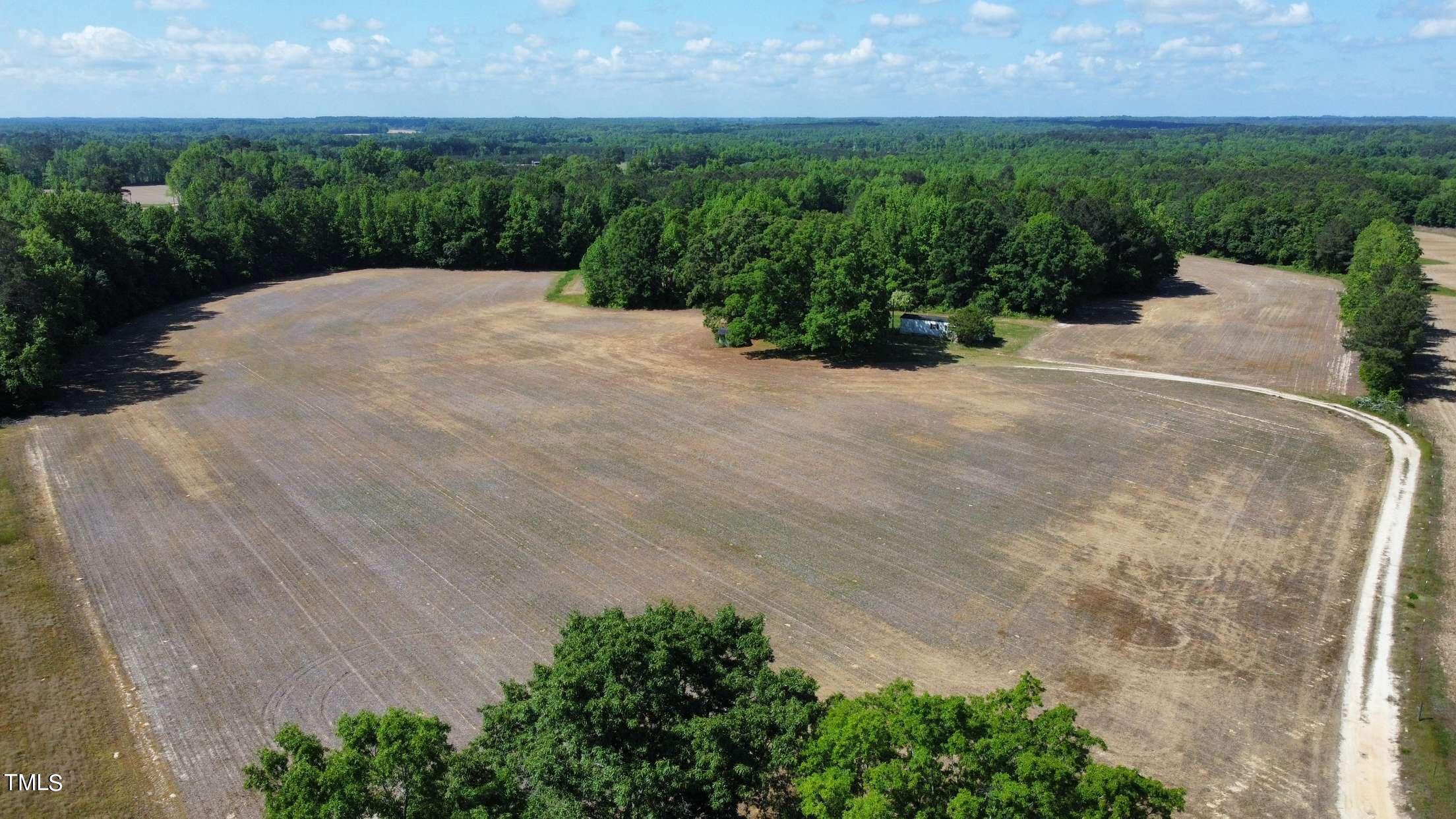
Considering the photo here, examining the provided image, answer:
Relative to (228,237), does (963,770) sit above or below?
below

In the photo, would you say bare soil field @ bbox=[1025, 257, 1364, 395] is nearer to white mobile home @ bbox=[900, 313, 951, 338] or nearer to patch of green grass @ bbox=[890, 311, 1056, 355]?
patch of green grass @ bbox=[890, 311, 1056, 355]

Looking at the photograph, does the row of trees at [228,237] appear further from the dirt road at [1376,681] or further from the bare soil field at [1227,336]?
the dirt road at [1376,681]

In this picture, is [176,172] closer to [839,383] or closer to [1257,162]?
[839,383]

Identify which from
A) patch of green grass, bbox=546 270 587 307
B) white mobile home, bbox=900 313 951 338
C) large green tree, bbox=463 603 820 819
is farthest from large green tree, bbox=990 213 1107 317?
large green tree, bbox=463 603 820 819

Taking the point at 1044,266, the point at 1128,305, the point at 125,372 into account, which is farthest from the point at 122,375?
the point at 1128,305

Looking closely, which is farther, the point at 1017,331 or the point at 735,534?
the point at 1017,331

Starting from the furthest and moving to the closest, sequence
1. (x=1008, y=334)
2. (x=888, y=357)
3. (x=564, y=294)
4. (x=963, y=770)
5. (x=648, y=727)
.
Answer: (x=564, y=294) < (x=1008, y=334) < (x=888, y=357) < (x=648, y=727) < (x=963, y=770)

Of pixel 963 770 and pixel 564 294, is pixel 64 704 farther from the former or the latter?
pixel 564 294
